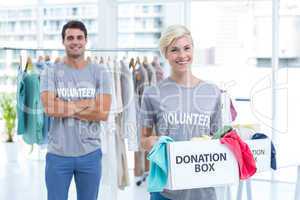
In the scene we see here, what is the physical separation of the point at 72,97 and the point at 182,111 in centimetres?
112

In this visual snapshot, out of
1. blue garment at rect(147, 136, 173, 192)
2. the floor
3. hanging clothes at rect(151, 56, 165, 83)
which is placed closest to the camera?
blue garment at rect(147, 136, 173, 192)

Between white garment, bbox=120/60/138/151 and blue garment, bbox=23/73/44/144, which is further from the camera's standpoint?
blue garment, bbox=23/73/44/144

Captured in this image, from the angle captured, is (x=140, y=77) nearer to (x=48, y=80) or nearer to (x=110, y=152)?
(x=110, y=152)

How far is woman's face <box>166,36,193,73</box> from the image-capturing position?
5.94ft

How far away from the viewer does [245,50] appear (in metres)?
5.58

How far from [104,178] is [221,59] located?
2274 mm

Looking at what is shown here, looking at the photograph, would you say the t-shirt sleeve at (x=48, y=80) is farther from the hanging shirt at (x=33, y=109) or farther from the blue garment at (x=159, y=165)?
the hanging shirt at (x=33, y=109)

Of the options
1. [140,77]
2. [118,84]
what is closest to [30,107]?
[118,84]

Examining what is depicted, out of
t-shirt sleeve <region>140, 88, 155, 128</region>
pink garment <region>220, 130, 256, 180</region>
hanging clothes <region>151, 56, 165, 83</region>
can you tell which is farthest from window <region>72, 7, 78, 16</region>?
pink garment <region>220, 130, 256, 180</region>

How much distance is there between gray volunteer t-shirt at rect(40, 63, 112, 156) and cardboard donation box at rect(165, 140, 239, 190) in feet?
3.67

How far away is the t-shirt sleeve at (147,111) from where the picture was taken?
1.88 meters

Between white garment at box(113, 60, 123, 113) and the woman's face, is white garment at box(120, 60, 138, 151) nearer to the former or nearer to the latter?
white garment at box(113, 60, 123, 113)

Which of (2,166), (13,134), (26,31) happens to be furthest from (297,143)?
(13,134)

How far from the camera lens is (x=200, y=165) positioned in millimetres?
1696
